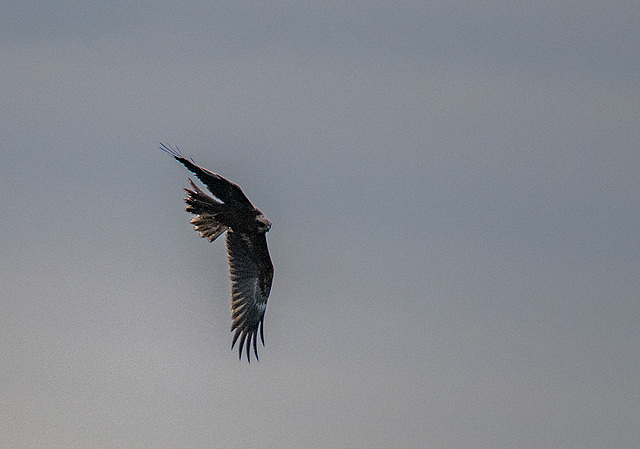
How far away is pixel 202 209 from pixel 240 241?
178 centimetres

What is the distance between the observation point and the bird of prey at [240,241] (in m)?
23.2

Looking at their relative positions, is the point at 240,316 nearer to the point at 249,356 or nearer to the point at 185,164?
the point at 249,356

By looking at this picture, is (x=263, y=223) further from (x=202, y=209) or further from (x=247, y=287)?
(x=247, y=287)

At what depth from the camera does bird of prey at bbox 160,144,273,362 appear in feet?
76.1

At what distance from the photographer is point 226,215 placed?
2388 cm

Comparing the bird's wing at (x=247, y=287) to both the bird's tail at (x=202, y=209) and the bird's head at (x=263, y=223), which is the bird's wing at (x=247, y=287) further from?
the bird's head at (x=263, y=223)

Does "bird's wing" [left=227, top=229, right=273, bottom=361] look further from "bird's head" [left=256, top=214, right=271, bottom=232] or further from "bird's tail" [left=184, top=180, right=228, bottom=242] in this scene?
"bird's head" [left=256, top=214, right=271, bottom=232]

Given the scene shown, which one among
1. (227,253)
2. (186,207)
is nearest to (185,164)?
(186,207)

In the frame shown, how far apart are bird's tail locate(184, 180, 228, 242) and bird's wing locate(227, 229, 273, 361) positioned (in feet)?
1.93

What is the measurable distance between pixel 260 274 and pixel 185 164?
196 inches

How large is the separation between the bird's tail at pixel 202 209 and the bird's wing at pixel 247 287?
0.59m

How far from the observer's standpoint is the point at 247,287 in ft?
85.6

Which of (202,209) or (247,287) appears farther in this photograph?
(247,287)

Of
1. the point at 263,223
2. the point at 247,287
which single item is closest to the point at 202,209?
the point at 263,223
